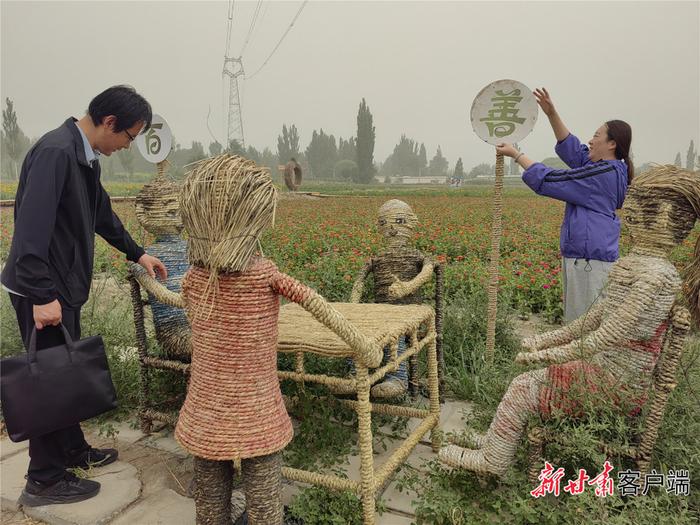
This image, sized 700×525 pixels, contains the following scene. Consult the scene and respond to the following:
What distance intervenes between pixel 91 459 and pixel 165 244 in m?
1.29

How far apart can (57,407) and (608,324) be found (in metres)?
2.38

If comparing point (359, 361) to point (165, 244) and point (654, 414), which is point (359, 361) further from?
point (165, 244)

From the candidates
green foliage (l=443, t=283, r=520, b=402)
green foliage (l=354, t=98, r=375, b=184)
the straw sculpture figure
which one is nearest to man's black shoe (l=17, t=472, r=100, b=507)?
the straw sculpture figure

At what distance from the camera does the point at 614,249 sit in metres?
2.98

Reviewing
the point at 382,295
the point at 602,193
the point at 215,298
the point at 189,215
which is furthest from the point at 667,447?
the point at 189,215

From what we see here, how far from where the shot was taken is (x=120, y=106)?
7.41 ft

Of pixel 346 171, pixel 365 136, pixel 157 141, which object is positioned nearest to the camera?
pixel 157 141

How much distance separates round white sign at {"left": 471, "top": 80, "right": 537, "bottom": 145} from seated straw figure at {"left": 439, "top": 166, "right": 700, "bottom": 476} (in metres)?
1.32

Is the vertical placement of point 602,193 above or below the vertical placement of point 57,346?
above

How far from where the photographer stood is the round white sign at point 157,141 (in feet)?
10.7

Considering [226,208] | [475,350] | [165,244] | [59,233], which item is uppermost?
[226,208]

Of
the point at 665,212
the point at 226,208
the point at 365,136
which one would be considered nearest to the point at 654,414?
the point at 665,212

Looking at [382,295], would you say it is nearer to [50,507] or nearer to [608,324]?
[608,324]

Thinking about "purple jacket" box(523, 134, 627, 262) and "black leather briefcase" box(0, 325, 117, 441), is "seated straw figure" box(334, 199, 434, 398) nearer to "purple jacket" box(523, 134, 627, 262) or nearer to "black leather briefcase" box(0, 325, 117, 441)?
"purple jacket" box(523, 134, 627, 262)
